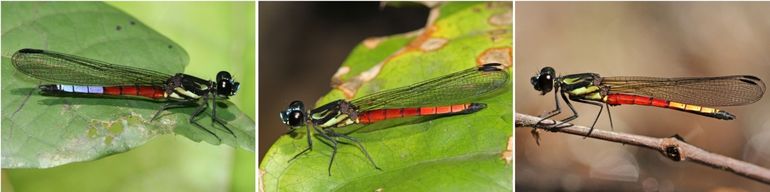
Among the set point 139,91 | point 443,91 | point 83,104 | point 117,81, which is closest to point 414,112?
point 443,91

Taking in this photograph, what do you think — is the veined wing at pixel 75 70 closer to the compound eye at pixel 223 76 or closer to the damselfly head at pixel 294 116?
the compound eye at pixel 223 76

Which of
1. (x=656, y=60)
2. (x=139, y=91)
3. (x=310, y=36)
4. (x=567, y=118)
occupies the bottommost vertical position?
(x=567, y=118)

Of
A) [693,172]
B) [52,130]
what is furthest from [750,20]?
[52,130]

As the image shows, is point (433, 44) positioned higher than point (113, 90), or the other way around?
point (433, 44)

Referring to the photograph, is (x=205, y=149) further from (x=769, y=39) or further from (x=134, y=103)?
(x=769, y=39)

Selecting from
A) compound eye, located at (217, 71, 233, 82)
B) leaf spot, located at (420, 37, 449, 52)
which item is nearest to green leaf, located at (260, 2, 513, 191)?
leaf spot, located at (420, 37, 449, 52)

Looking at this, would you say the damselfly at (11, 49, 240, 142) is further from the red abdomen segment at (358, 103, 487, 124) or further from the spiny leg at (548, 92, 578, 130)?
the spiny leg at (548, 92, 578, 130)

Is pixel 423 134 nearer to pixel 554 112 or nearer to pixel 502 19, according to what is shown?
pixel 554 112
